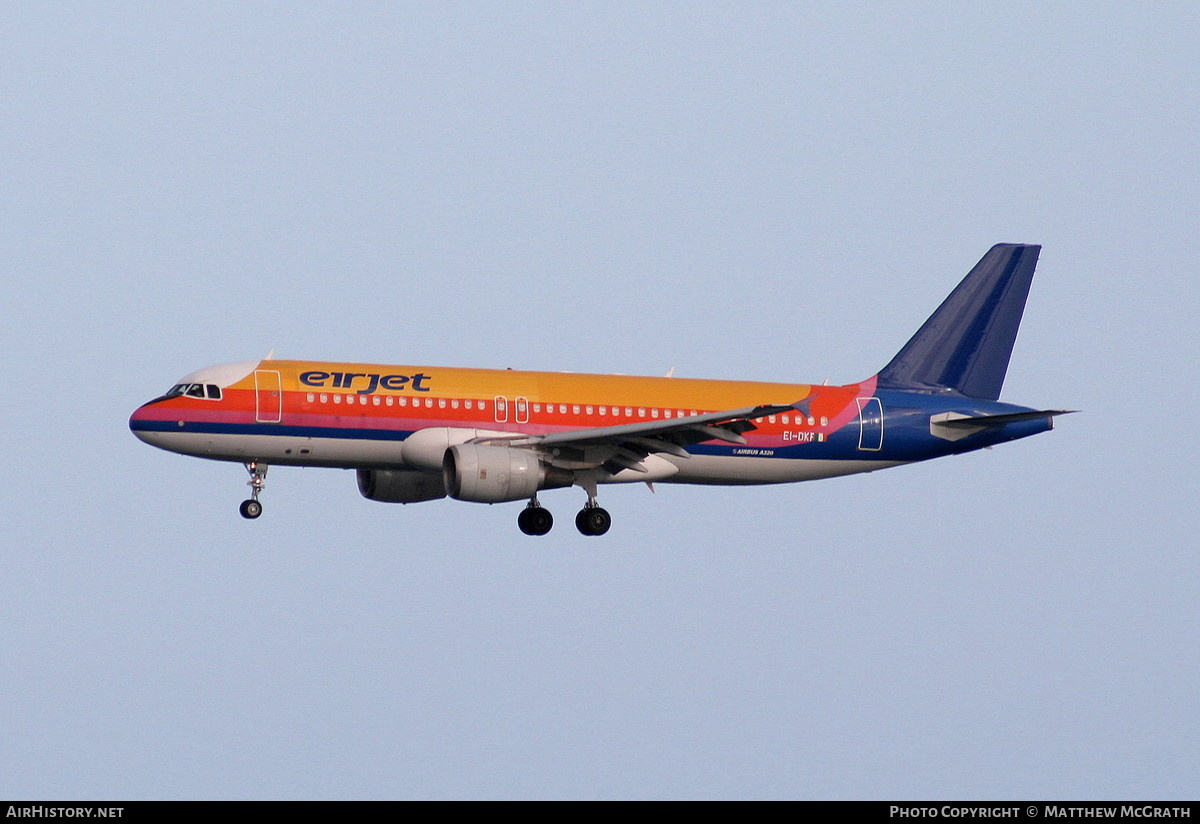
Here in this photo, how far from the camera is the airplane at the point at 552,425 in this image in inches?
1922

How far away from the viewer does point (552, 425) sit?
5059 cm

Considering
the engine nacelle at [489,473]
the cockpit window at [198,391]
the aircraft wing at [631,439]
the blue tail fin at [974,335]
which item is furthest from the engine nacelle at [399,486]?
the blue tail fin at [974,335]

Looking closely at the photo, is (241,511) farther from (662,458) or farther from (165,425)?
(662,458)

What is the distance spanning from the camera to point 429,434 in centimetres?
4912

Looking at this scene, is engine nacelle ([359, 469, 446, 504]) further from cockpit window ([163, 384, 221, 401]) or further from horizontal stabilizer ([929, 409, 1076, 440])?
horizontal stabilizer ([929, 409, 1076, 440])

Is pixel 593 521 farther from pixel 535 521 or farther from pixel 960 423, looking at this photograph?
pixel 960 423

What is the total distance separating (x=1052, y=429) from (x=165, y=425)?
2523cm

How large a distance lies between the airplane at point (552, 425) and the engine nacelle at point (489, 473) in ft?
0.15

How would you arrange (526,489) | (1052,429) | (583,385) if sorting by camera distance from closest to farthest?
(526,489)
(583,385)
(1052,429)

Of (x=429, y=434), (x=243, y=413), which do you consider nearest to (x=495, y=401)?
(x=429, y=434)

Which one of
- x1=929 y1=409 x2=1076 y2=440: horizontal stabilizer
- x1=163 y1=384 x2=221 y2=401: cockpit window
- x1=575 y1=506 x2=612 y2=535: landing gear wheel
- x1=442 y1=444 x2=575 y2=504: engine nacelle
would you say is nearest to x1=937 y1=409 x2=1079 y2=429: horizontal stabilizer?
x1=929 y1=409 x2=1076 y2=440: horizontal stabilizer

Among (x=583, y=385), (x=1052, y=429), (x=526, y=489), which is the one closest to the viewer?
(x=526, y=489)

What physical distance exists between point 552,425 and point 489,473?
12.1 feet

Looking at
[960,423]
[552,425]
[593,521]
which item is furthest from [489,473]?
[960,423]
